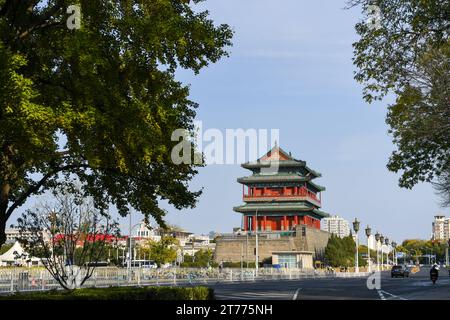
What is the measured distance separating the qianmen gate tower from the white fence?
25.6 m

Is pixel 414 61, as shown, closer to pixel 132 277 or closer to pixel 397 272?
pixel 132 277

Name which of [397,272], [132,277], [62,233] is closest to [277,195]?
[397,272]

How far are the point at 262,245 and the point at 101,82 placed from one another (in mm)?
88090

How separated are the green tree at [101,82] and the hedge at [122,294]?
260 cm

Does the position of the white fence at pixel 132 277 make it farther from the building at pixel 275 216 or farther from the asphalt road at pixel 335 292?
the building at pixel 275 216

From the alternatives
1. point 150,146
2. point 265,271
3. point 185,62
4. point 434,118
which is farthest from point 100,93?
point 265,271

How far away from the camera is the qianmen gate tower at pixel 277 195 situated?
104 meters

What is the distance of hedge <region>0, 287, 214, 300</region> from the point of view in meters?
13.8

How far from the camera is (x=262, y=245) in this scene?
9988 centimetres

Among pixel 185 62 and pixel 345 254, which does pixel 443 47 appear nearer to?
pixel 185 62

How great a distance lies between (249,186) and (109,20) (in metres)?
94.6

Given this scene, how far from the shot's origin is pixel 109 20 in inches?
551

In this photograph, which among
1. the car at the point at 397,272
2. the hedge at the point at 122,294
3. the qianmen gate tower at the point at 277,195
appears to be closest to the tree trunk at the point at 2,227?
the hedge at the point at 122,294

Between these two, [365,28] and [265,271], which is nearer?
[365,28]
